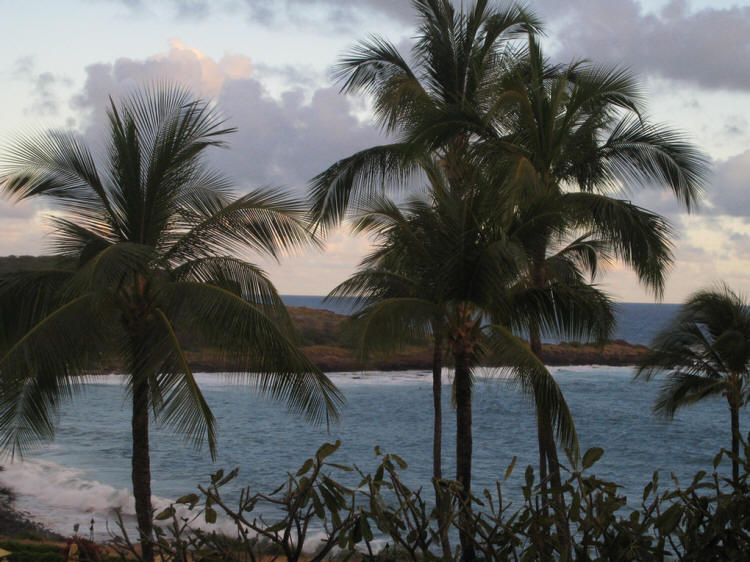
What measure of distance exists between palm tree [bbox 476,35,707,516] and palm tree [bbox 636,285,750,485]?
615 centimetres

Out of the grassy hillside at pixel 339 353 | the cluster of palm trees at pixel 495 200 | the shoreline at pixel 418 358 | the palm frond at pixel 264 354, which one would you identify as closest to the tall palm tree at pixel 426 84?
the cluster of palm trees at pixel 495 200

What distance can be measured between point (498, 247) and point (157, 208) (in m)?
4.52

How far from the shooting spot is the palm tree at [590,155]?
40.9 feet

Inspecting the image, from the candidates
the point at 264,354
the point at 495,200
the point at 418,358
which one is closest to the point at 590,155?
the point at 495,200

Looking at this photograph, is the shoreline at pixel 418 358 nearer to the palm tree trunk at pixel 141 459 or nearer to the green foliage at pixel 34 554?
the green foliage at pixel 34 554

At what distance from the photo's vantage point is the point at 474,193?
11.1 metres

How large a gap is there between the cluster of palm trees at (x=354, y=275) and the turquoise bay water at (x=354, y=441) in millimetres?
11033

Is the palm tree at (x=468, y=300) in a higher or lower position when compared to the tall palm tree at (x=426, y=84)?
lower

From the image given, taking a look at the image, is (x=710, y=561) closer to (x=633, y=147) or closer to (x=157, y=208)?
(x=157, y=208)

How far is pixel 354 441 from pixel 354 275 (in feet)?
99.0

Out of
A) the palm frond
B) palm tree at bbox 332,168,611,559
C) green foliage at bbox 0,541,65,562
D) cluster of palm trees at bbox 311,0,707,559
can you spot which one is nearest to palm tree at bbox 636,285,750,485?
cluster of palm trees at bbox 311,0,707,559

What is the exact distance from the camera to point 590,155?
13.9 m

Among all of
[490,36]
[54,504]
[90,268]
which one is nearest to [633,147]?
[490,36]

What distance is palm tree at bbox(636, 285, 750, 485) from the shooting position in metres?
19.0
